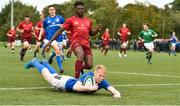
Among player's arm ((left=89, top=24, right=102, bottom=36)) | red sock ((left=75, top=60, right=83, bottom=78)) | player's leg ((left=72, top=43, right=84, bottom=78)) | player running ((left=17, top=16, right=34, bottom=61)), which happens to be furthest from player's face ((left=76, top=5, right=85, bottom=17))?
player running ((left=17, top=16, right=34, bottom=61))

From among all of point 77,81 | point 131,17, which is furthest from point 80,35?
point 131,17

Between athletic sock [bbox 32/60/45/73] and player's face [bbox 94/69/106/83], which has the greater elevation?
athletic sock [bbox 32/60/45/73]

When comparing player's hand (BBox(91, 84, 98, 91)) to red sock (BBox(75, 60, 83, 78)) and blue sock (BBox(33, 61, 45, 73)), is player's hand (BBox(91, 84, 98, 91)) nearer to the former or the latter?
blue sock (BBox(33, 61, 45, 73))

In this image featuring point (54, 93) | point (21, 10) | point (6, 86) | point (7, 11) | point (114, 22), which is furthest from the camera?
point (7, 11)

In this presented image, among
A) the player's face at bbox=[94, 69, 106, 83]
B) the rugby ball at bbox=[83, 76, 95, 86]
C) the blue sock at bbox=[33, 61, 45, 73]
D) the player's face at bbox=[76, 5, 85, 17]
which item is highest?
the player's face at bbox=[76, 5, 85, 17]

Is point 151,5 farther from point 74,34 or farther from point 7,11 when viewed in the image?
point 74,34

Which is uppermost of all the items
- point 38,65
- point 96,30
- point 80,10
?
point 80,10

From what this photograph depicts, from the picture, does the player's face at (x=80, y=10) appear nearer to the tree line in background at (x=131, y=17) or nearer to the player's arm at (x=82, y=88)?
the player's arm at (x=82, y=88)

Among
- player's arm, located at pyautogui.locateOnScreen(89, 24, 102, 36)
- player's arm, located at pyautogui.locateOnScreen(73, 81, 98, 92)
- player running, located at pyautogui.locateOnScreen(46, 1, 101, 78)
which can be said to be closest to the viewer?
player's arm, located at pyautogui.locateOnScreen(73, 81, 98, 92)

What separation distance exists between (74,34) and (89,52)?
565mm

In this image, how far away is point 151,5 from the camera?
98.1 meters

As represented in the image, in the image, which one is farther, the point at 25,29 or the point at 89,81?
the point at 25,29

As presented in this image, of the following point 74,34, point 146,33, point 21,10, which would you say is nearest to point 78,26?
point 74,34

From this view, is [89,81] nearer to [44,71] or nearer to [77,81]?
[77,81]
